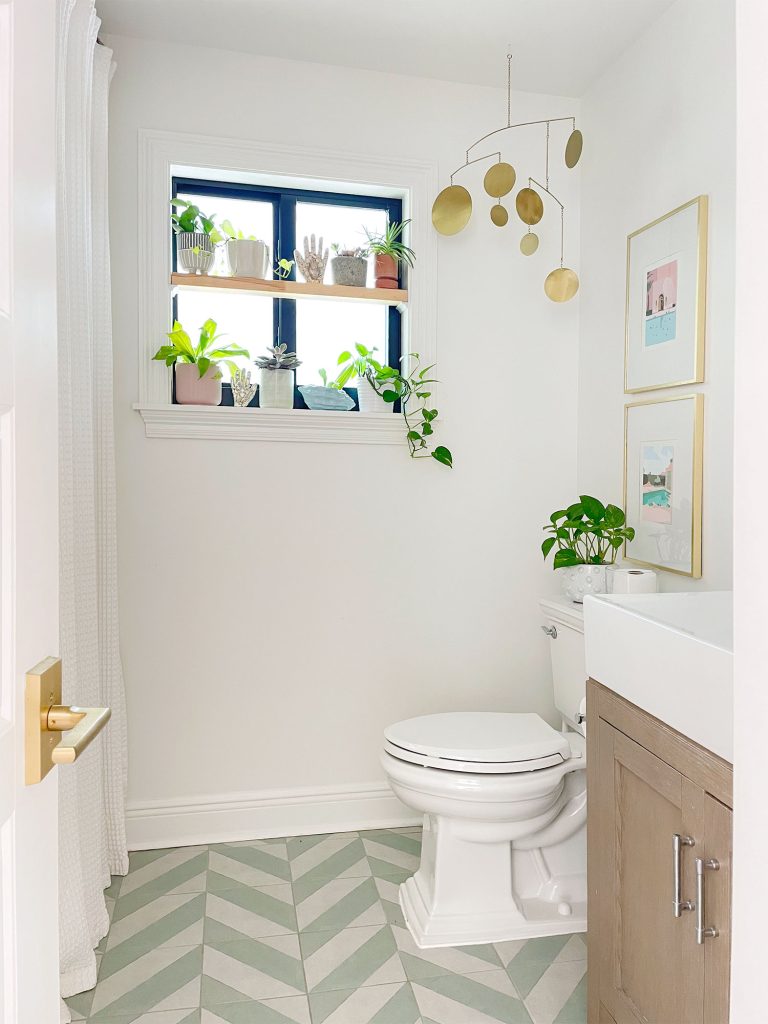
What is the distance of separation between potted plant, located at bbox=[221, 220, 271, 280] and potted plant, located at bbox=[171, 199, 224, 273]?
0.06 m

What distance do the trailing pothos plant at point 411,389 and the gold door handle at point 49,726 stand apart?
5.95 feet

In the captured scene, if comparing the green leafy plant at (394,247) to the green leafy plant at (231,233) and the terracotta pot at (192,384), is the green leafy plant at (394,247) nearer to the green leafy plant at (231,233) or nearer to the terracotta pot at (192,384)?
the green leafy plant at (231,233)

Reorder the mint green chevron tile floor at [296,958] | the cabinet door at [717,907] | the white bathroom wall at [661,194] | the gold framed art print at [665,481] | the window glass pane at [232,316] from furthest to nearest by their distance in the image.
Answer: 1. the window glass pane at [232,316]
2. the gold framed art print at [665,481]
3. the white bathroom wall at [661,194]
4. the mint green chevron tile floor at [296,958]
5. the cabinet door at [717,907]

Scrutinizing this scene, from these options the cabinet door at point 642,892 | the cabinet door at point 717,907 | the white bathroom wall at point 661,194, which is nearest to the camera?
the cabinet door at point 717,907

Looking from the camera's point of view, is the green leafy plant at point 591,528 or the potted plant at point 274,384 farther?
the potted plant at point 274,384

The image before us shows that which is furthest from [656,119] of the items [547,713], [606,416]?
[547,713]

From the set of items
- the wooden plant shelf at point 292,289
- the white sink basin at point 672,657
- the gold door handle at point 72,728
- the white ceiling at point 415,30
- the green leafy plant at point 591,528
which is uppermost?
the white ceiling at point 415,30

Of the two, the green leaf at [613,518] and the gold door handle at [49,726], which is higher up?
the green leaf at [613,518]

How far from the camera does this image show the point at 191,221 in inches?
89.5

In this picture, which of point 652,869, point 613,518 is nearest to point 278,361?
point 613,518

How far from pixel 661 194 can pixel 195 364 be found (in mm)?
1429

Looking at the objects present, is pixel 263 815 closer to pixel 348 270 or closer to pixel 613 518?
pixel 613 518

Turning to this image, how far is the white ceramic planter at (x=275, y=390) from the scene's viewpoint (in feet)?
7.77

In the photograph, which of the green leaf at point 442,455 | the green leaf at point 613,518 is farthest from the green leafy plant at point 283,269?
the green leaf at point 613,518
